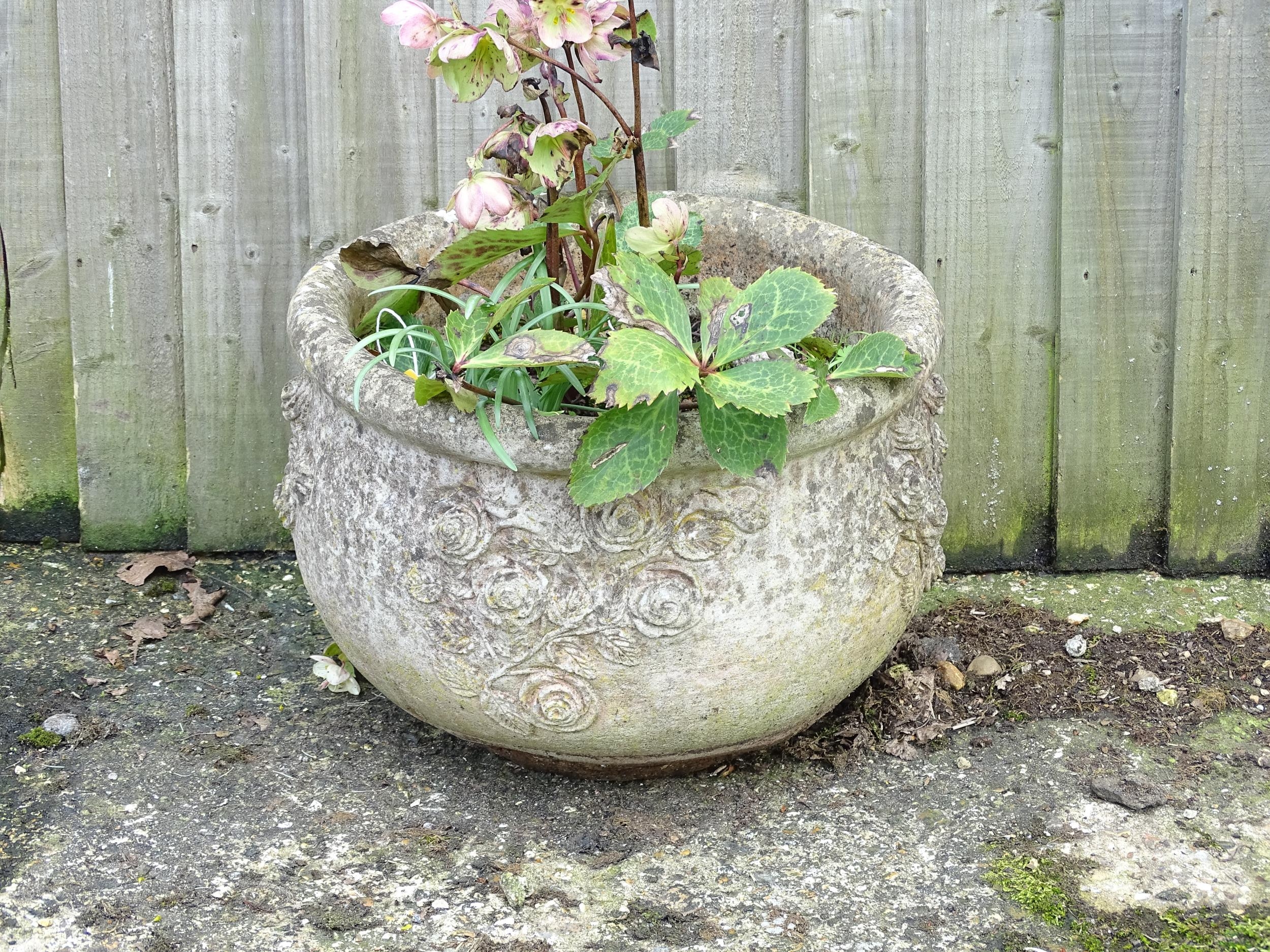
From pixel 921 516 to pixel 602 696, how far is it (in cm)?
45

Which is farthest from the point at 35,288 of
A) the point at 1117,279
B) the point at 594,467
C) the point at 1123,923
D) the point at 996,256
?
the point at 1123,923

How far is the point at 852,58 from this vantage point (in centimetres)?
221

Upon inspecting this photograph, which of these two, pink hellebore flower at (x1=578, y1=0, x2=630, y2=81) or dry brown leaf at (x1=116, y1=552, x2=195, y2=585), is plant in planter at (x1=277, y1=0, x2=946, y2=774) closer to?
pink hellebore flower at (x1=578, y1=0, x2=630, y2=81)

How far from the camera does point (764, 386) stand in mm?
1378

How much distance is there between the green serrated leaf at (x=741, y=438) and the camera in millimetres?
1423

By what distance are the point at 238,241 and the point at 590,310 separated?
0.87 m

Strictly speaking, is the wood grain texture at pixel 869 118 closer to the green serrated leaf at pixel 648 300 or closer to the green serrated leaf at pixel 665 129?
the green serrated leaf at pixel 665 129

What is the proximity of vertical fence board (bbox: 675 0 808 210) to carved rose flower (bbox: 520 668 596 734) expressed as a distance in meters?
0.98

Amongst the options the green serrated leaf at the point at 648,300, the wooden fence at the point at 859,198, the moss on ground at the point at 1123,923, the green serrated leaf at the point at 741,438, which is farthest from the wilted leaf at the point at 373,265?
the moss on ground at the point at 1123,923

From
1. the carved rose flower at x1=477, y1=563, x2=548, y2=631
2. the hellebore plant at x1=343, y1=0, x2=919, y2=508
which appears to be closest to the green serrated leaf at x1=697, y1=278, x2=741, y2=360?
the hellebore plant at x1=343, y1=0, x2=919, y2=508

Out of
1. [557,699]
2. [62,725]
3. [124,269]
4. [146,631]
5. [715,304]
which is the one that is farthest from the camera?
[124,269]

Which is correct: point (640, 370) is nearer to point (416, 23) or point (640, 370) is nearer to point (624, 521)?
point (624, 521)

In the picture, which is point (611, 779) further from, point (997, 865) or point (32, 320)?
point (32, 320)

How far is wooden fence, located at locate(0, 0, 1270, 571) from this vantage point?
2.21 m
